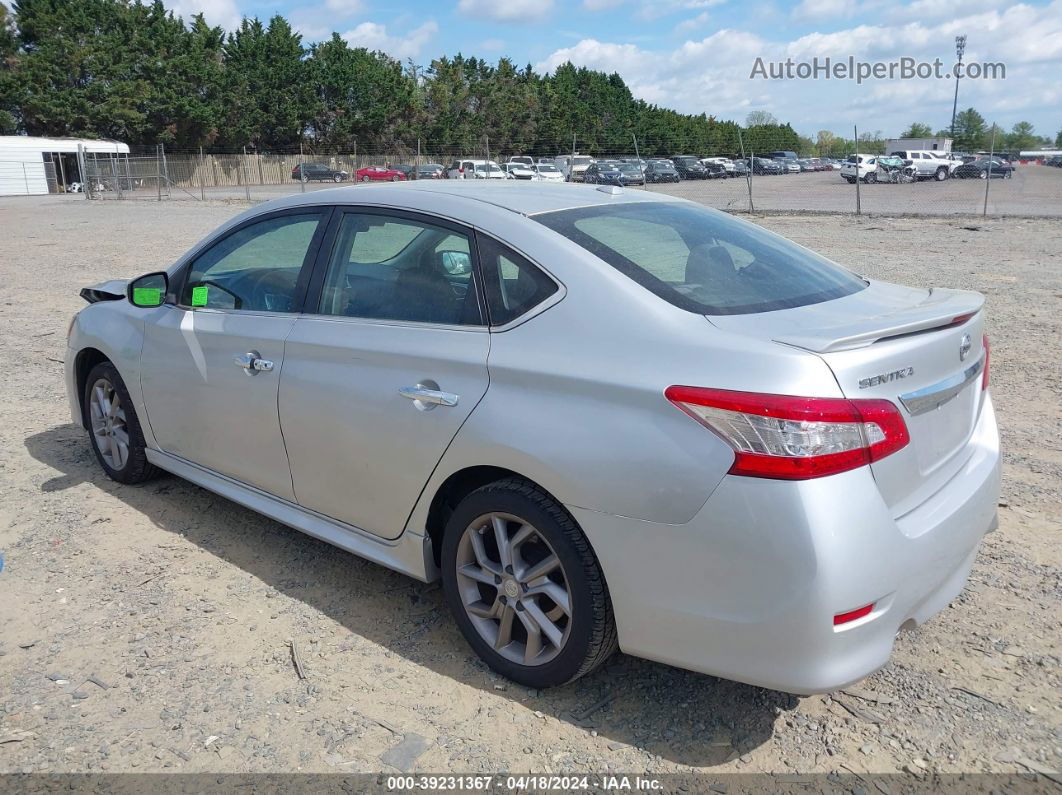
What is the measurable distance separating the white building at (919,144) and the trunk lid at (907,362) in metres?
58.2

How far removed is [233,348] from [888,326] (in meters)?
2.67

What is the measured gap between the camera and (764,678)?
2373 millimetres

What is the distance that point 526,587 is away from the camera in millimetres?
2830

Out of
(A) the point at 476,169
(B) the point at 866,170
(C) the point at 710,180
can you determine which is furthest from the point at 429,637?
A: (B) the point at 866,170

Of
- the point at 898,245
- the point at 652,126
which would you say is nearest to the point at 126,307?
the point at 898,245

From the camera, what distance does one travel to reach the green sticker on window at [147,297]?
417cm

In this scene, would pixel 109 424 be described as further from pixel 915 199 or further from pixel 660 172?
pixel 660 172

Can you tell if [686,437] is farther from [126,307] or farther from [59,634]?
[126,307]

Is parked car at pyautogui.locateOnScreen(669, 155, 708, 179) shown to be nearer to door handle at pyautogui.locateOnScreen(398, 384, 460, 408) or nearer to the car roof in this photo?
the car roof

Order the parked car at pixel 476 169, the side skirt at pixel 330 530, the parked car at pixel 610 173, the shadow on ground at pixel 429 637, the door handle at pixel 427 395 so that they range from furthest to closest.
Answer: the parked car at pixel 476 169, the parked car at pixel 610 173, the side skirt at pixel 330 530, the door handle at pixel 427 395, the shadow on ground at pixel 429 637

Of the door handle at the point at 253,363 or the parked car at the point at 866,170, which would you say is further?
the parked car at the point at 866,170

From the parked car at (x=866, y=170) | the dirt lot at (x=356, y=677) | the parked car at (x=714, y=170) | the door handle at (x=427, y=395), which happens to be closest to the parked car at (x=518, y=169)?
the parked car at (x=714, y=170)

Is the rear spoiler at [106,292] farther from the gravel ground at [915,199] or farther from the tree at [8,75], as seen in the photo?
the tree at [8,75]

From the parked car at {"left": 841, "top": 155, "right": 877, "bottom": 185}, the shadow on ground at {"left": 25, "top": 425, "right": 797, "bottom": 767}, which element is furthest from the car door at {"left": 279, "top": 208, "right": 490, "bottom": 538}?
the parked car at {"left": 841, "top": 155, "right": 877, "bottom": 185}
